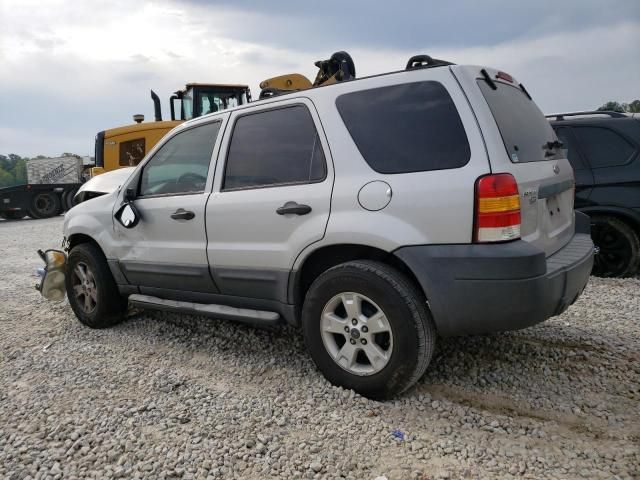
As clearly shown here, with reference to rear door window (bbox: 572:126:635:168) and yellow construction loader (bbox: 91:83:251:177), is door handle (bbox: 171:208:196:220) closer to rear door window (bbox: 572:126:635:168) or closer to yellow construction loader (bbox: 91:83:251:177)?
rear door window (bbox: 572:126:635:168)

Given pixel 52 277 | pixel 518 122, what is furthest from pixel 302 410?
pixel 52 277

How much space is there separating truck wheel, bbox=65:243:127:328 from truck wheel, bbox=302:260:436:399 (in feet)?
7.18

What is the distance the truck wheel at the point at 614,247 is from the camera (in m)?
5.18

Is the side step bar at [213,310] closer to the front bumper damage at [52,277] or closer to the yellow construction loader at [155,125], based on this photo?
the front bumper damage at [52,277]

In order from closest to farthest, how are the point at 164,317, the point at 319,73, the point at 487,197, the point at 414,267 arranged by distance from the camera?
the point at 487,197, the point at 414,267, the point at 164,317, the point at 319,73

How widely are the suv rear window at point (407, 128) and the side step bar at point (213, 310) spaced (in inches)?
48.4

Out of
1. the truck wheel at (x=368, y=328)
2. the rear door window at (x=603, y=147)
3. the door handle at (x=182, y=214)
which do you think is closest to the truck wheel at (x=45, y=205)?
the door handle at (x=182, y=214)

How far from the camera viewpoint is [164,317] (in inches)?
185

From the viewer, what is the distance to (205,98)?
974cm

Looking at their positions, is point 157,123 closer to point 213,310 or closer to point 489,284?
point 213,310

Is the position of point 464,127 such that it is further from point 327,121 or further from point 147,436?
point 147,436

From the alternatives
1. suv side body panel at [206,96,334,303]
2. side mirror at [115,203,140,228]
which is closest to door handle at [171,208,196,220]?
suv side body panel at [206,96,334,303]

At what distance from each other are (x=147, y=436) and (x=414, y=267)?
166 cm

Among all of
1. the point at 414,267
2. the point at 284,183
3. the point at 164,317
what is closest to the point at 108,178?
the point at 164,317
